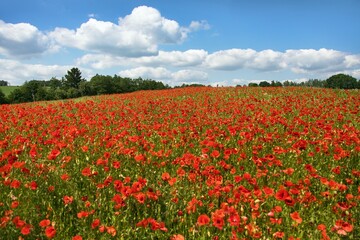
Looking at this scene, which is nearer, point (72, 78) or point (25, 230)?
point (25, 230)

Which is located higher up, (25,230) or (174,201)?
(25,230)

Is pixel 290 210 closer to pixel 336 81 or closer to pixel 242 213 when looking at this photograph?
pixel 242 213

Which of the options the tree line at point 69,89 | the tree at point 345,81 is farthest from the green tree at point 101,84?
the tree at point 345,81

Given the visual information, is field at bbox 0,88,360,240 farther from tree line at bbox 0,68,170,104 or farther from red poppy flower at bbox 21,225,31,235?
tree line at bbox 0,68,170,104

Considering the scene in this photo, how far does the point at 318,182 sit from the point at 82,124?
693cm

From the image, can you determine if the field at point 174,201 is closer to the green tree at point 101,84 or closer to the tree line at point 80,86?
the tree line at point 80,86

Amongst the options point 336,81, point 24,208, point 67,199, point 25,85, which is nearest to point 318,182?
point 67,199

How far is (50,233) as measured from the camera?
2.89 meters

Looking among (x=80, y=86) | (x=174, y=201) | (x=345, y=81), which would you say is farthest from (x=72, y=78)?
(x=174, y=201)

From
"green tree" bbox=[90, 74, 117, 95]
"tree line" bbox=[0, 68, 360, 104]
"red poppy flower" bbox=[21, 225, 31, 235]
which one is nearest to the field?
"red poppy flower" bbox=[21, 225, 31, 235]

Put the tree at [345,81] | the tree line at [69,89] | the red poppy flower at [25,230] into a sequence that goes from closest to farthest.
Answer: the red poppy flower at [25,230] < the tree line at [69,89] < the tree at [345,81]

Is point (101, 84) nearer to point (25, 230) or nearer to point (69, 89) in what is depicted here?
point (69, 89)

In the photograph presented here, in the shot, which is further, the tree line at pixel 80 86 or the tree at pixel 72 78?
the tree at pixel 72 78

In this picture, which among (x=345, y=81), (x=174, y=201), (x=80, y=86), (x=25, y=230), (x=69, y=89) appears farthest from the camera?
(x=345, y=81)
